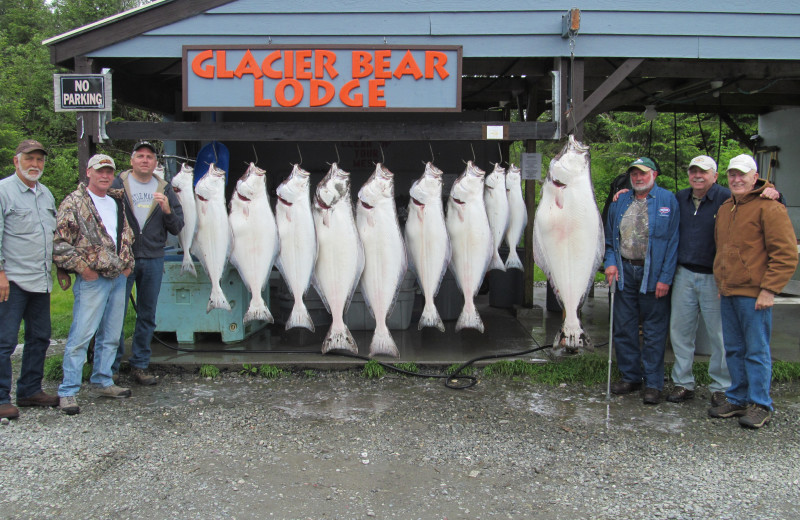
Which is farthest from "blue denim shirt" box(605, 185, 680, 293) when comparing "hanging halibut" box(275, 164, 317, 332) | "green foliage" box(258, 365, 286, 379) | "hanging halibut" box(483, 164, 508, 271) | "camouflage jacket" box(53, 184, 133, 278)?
"camouflage jacket" box(53, 184, 133, 278)

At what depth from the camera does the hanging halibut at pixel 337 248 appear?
475cm

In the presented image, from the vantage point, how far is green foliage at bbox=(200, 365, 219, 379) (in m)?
5.41

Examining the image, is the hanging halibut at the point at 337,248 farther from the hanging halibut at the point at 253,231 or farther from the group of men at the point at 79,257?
the group of men at the point at 79,257

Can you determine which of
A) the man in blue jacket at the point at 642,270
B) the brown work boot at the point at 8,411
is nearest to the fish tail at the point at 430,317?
the man in blue jacket at the point at 642,270

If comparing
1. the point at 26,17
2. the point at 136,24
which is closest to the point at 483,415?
the point at 136,24

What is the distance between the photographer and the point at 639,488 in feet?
11.3

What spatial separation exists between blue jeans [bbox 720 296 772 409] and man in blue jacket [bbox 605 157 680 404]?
19.2 inches

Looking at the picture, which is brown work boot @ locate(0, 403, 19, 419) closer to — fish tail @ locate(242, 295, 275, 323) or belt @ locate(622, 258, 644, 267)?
fish tail @ locate(242, 295, 275, 323)

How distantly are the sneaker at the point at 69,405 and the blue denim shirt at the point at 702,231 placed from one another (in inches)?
194

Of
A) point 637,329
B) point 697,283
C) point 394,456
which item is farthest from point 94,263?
point 697,283

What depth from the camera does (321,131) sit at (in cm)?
522

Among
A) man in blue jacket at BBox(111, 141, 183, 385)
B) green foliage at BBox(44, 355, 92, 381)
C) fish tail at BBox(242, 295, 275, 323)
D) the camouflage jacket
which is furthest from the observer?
green foliage at BBox(44, 355, 92, 381)

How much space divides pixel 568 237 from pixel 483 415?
1.52 meters

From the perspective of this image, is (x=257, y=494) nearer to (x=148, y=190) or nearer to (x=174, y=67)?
(x=148, y=190)
